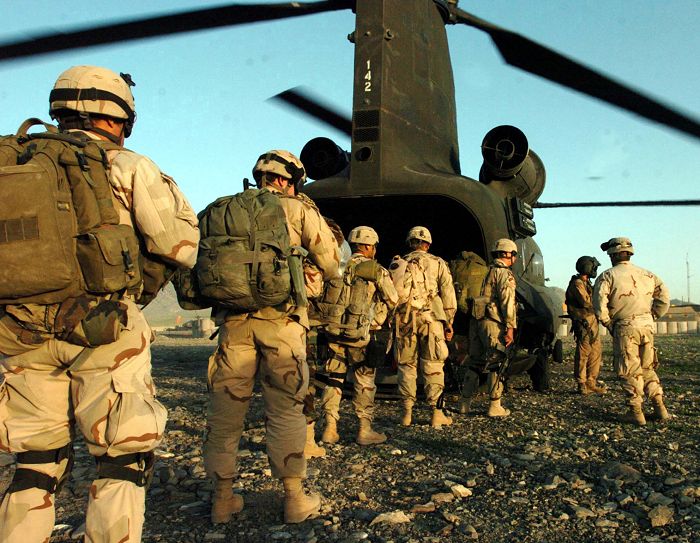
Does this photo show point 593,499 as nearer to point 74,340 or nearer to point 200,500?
point 200,500

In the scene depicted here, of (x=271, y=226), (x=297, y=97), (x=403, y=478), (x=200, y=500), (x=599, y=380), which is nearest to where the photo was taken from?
(x=271, y=226)

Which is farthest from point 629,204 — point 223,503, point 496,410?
point 223,503

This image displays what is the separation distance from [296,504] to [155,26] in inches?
158

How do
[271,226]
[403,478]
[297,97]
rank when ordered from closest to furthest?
1. [271,226]
2. [403,478]
3. [297,97]

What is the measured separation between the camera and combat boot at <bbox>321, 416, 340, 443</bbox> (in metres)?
5.21

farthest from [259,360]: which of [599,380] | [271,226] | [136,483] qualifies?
[599,380]

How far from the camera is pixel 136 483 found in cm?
223

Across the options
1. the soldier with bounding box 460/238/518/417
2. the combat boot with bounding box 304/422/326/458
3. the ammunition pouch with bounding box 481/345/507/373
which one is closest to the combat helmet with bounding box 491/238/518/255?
the soldier with bounding box 460/238/518/417

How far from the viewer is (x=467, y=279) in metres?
7.02

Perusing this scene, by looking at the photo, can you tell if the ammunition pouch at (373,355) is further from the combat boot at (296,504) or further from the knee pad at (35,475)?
the knee pad at (35,475)

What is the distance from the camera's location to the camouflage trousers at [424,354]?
6.02 metres

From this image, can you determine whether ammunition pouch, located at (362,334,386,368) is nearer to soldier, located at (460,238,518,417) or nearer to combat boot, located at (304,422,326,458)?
combat boot, located at (304,422,326,458)

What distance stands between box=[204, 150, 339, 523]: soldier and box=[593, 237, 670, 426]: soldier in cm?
385

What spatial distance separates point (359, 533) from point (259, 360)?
1.13 metres
